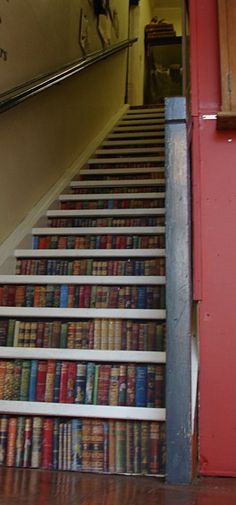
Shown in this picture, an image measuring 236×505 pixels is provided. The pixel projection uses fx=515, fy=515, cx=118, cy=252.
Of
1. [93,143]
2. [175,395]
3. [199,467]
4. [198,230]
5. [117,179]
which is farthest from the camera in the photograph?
[93,143]

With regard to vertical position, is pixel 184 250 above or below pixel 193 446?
above

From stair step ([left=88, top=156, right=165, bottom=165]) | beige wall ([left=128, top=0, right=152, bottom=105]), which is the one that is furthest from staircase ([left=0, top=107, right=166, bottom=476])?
beige wall ([left=128, top=0, right=152, bottom=105])

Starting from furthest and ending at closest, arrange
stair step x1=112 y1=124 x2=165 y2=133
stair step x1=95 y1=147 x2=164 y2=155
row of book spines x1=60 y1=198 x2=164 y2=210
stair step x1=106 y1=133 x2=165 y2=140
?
1. stair step x1=112 y1=124 x2=165 y2=133
2. stair step x1=106 y1=133 x2=165 y2=140
3. stair step x1=95 y1=147 x2=164 y2=155
4. row of book spines x1=60 y1=198 x2=164 y2=210

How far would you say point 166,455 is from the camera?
1506mm

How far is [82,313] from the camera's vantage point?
1.98m

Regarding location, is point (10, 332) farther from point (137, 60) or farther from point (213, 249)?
point (137, 60)

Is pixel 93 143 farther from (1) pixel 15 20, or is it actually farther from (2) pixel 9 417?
(2) pixel 9 417

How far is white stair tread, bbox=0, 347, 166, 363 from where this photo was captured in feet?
5.82

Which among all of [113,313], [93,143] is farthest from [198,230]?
[93,143]

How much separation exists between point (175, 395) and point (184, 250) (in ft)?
1.41

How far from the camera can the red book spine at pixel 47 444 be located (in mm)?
1677

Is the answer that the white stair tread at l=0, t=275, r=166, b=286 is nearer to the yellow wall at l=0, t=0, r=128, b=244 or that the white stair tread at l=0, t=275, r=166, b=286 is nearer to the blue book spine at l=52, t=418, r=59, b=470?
the yellow wall at l=0, t=0, r=128, b=244

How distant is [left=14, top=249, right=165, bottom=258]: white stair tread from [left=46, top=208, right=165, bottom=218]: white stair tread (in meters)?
0.48

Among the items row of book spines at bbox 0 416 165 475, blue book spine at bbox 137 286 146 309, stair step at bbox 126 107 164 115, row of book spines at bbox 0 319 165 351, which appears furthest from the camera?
stair step at bbox 126 107 164 115
